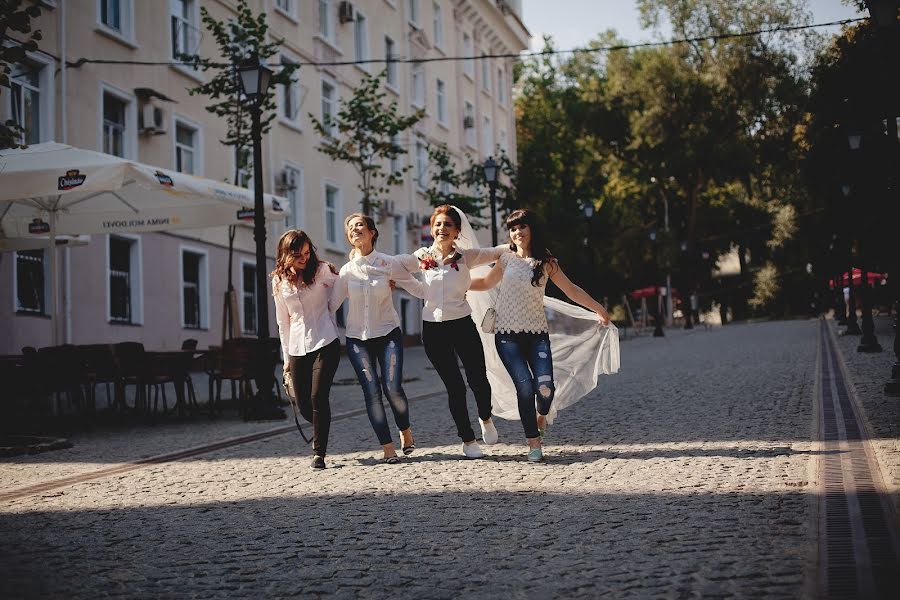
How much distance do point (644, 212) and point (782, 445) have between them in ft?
182

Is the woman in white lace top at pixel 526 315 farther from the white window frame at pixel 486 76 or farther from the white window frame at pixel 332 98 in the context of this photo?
the white window frame at pixel 486 76

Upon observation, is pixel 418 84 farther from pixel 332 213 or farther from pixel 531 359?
pixel 531 359

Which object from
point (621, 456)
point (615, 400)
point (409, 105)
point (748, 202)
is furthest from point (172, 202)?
point (748, 202)

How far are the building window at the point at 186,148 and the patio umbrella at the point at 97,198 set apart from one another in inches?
382

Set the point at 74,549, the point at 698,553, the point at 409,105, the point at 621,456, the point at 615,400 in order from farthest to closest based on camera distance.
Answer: the point at 409,105 → the point at 615,400 → the point at 621,456 → the point at 74,549 → the point at 698,553

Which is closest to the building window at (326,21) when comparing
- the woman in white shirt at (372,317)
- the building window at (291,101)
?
the building window at (291,101)

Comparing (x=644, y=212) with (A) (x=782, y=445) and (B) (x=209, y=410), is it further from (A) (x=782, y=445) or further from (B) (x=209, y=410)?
(A) (x=782, y=445)

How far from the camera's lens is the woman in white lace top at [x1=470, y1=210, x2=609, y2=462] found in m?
8.37

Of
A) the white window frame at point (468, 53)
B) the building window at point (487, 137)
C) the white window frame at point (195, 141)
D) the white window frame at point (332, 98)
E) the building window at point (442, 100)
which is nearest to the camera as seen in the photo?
the white window frame at point (195, 141)

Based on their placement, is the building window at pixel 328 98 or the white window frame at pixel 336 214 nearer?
the white window frame at pixel 336 214

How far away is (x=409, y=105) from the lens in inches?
1586

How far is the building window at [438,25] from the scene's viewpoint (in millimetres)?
43938

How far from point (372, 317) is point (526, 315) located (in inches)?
46.5

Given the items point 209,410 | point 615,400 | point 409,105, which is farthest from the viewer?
point 409,105
